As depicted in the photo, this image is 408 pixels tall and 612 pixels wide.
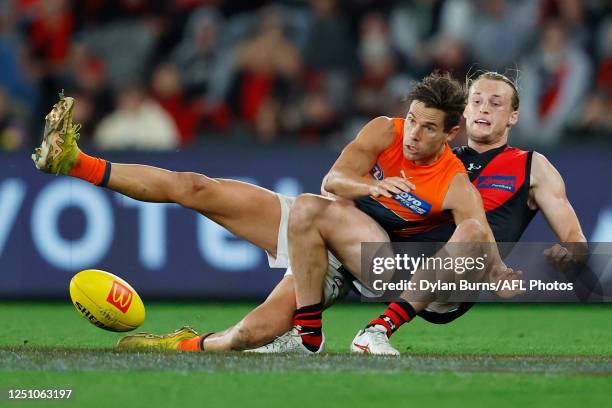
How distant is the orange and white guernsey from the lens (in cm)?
688

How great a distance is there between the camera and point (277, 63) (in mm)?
12805

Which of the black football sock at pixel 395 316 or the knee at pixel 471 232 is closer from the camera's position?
the knee at pixel 471 232

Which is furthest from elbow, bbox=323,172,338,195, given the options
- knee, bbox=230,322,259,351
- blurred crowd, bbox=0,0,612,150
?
blurred crowd, bbox=0,0,612,150

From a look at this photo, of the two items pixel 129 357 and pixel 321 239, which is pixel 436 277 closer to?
pixel 321 239

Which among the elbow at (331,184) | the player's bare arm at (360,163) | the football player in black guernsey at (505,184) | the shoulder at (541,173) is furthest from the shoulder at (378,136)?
the shoulder at (541,173)

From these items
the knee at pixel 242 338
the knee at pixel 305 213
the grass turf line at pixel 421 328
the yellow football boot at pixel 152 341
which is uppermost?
the knee at pixel 305 213

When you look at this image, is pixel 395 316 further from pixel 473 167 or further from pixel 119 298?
pixel 119 298

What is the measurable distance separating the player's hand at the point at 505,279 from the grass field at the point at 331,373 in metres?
0.35

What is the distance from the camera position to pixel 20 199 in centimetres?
1039

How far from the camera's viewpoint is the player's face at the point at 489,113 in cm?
775

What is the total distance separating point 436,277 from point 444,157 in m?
0.75

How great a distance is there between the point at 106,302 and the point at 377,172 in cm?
165

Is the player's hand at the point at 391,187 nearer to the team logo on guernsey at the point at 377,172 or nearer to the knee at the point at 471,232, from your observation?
the knee at the point at 471,232

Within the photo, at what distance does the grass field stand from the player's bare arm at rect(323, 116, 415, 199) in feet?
2.88
